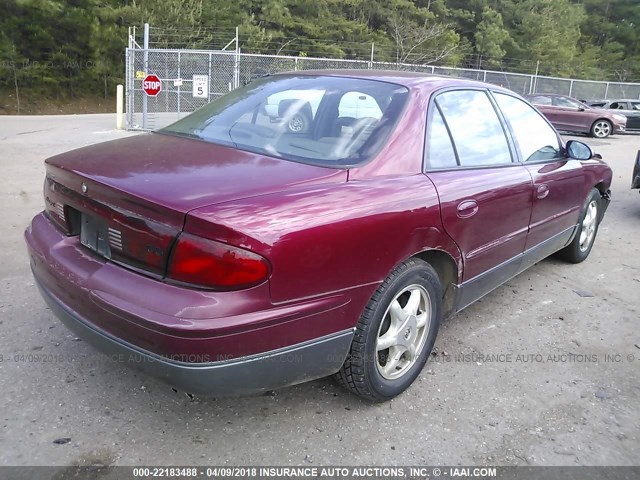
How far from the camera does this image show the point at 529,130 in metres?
3.98

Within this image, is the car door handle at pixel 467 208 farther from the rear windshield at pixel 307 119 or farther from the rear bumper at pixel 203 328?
the rear bumper at pixel 203 328

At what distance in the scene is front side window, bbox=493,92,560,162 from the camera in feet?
12.3

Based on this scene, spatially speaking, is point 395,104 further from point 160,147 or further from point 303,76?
point 160,147

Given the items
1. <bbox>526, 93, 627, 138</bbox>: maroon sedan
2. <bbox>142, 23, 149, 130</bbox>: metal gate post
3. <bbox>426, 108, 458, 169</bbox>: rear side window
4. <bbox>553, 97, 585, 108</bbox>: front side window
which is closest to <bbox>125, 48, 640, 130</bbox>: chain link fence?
<bbox>142, 23, 149, 130</bbox>: metal gate post

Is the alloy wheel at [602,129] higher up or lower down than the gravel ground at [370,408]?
higher up

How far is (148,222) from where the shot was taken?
213 cm

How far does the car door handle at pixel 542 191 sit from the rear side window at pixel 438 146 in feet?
3.20

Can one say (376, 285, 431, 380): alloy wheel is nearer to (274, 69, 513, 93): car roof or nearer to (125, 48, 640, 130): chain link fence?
(274, 69, 513, 93): car roof

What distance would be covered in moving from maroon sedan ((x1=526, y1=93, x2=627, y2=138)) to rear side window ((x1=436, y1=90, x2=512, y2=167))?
55.6 ft

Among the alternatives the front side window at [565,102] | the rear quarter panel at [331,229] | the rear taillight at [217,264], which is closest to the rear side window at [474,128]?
the rear quarter panel at [331,229]

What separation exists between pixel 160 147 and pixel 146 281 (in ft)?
2.93

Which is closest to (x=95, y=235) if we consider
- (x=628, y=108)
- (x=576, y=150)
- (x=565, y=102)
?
(x=576, y=150)

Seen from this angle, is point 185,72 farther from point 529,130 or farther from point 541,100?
point 529,130

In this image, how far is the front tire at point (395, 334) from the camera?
2532 mm
